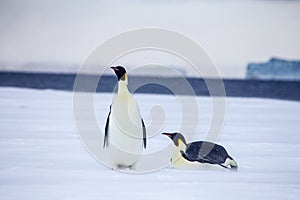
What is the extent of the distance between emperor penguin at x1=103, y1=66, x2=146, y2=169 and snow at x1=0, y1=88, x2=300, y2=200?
0.45ft

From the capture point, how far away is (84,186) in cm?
328

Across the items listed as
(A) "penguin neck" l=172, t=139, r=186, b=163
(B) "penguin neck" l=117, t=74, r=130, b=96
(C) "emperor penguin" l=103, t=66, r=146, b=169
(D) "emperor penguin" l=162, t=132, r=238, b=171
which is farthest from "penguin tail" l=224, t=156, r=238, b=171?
(B) "penguin neck" l=117, t=74, r=130, b=96

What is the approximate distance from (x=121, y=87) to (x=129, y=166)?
0.54 meters

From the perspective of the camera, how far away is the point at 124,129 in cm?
378

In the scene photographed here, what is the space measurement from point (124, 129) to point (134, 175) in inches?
12.5

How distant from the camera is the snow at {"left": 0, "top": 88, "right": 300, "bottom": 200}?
10.4 feet

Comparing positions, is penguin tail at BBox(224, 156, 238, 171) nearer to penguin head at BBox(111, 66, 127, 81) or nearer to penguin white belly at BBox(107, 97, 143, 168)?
penguin white belly at BBox(107, 97, 143, 168)

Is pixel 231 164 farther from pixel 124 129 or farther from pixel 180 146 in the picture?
pixel 124 129

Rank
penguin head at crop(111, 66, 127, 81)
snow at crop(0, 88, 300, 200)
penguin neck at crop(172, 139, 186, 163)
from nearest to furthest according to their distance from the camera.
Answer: snow at crop(0, 88, 300, 200) → penguin head at crop(111, 66, 127, 81) → penguin neck at crop(172, 139, 186, 163)

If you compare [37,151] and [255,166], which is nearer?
[255,166]

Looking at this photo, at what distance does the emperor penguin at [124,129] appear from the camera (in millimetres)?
3771

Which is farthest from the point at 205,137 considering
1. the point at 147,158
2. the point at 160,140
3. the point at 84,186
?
the point at 84,186

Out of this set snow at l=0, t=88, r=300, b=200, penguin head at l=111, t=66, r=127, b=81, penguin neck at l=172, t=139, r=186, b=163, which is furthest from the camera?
penguin neck at l=172, t=139, r=186, b=163

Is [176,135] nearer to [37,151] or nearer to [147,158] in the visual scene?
[147,158]
